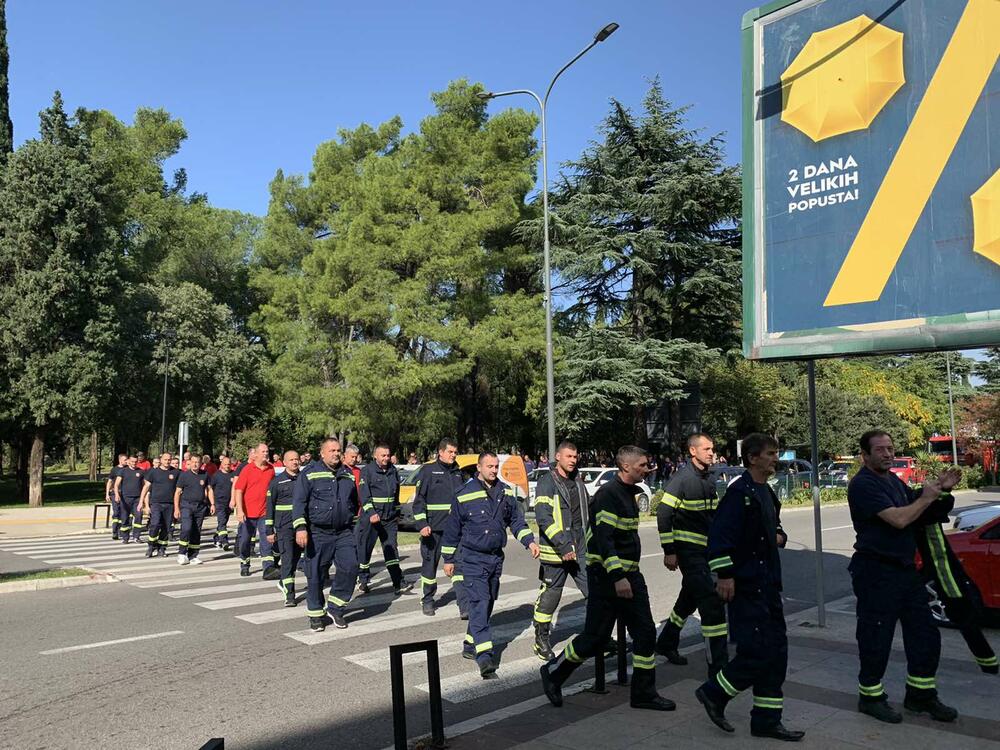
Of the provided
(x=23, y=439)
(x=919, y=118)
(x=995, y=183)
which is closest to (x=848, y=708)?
(x=995, y=183)

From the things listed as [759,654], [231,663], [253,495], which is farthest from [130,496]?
[759,654]

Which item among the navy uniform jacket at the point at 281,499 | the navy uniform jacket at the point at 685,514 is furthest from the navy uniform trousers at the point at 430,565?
the navy uniform jacket at the point at 685,514

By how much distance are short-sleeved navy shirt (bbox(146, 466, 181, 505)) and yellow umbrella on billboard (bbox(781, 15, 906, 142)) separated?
11266 mm

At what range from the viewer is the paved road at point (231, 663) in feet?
17.4

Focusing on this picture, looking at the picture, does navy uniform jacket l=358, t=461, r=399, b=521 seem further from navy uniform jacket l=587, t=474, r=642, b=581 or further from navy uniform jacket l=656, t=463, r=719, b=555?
navy uniform jacket l=587, t=474, r=642, b=581

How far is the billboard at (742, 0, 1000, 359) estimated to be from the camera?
658 centimetres

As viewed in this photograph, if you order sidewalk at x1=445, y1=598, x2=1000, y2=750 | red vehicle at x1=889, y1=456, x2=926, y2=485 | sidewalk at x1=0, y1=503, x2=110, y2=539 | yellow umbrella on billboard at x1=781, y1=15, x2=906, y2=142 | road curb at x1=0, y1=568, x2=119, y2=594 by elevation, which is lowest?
sidewalk at x1=0, y1=503, x2=110, y2=539

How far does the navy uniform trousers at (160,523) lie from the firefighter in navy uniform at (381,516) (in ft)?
16.7

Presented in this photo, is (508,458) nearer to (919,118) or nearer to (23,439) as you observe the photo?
(919,118)

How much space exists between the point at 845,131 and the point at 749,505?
4.18 m

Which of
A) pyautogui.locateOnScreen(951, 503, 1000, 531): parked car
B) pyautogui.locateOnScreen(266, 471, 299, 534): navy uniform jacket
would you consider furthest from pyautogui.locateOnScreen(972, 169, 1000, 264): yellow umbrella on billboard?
pyautogui.locateOnScreen(951, 503, 1000, 531): parked car

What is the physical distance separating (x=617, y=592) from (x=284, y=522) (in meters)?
5.83

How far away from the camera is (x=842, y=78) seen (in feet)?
24.6

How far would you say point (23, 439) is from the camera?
124ft
